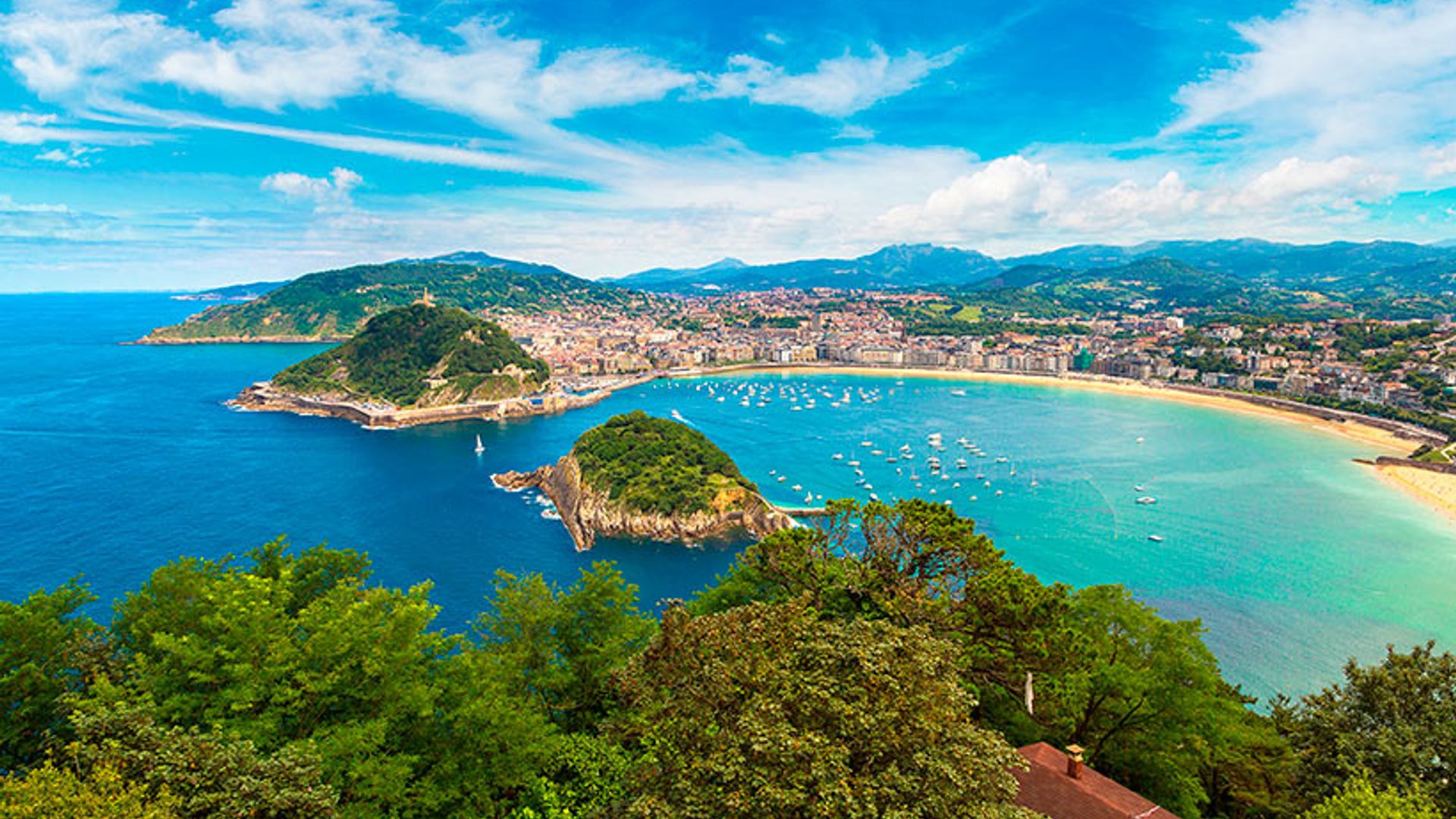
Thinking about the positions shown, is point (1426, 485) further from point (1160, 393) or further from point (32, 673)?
point (32, 673)

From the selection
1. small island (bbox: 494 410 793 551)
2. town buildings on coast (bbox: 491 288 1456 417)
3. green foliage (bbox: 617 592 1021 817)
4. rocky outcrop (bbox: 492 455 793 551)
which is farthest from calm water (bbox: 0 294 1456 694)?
green foliage (bbox: 617 592 1021 817)

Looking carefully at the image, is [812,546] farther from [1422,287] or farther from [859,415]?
[1422,287]

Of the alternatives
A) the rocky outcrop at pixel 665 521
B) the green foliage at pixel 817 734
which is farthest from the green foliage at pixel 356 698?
the rocky outcrop at pixel 665 521

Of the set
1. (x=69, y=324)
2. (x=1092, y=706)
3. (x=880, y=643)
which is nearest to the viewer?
(x=880, y=643)

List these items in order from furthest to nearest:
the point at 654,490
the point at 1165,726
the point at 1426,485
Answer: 1. the point at 1426,485
2. the point at 654,490
3. the point at 1165,726

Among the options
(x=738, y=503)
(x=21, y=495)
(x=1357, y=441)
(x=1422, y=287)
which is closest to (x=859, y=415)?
(x=738, y=503)

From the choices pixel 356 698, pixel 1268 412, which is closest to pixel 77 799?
pixel 356 698
